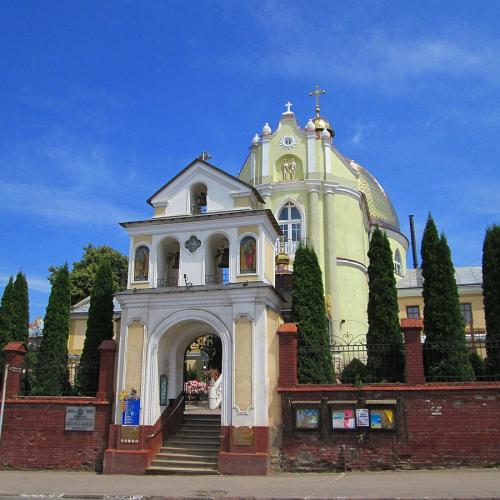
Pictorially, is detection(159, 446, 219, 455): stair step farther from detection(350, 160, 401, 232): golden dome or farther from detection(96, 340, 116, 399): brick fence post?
detection(350, 160, 401, 232): golden dome

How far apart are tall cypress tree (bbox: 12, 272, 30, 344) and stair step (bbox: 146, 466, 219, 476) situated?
7.48m

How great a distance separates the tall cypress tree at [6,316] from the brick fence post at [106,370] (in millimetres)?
4365

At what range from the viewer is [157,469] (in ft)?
48.6

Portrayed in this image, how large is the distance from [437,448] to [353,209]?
17.8 m

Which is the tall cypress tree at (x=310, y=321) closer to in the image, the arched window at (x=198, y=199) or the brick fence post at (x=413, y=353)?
the brick fence post at (x=413, y=353)

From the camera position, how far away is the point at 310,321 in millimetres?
17031

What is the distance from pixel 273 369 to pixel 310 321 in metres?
2.54

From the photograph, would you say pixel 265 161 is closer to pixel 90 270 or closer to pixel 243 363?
pixel 243 363

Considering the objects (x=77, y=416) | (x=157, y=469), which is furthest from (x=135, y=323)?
(x=157, y=469)

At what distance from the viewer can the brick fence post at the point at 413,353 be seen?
14.2 metres

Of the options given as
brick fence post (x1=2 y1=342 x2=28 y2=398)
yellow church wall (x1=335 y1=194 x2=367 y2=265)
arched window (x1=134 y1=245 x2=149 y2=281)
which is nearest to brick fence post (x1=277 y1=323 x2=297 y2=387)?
arched window (x1=134 y1=245 x2=149 y2=281)

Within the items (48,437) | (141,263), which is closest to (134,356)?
(141,263)

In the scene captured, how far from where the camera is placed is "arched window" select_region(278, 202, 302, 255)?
2895 cm

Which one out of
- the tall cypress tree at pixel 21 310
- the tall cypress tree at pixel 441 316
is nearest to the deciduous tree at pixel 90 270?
the tall cypress tree at pixel 21 310
